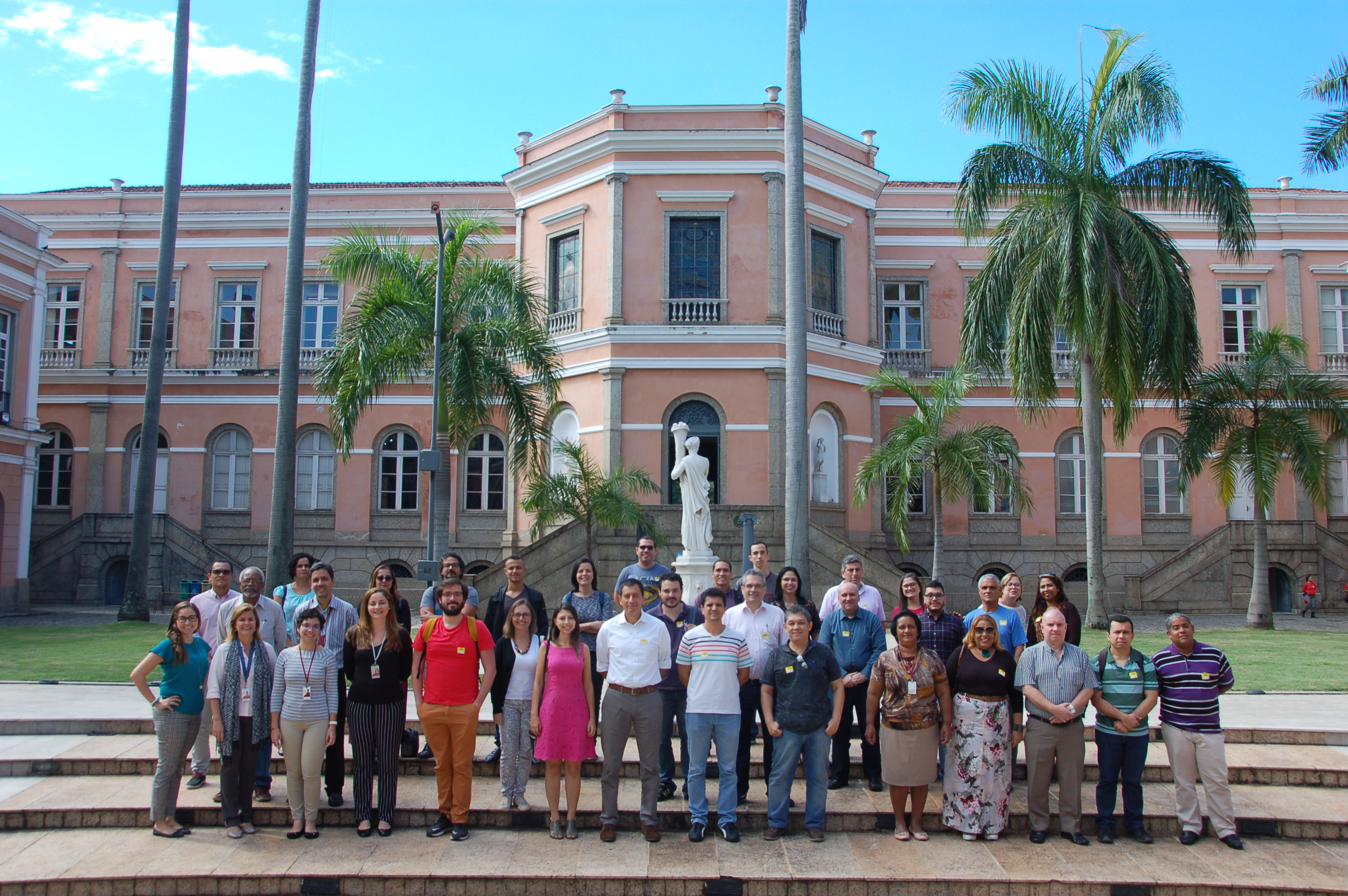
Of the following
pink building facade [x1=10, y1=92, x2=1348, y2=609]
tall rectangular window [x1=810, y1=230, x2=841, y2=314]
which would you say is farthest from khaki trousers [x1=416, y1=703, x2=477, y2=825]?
tall rectangular window [x1=810, y1=230, x2=841, y2=314]

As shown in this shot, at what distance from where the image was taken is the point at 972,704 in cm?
679

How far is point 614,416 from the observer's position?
21094 mm

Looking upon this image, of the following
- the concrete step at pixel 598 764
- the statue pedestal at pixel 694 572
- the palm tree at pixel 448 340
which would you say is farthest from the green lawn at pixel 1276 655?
the palm tree at pixel 448 340

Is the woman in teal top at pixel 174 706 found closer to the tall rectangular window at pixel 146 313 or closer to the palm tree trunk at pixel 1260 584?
the palm tree trunk at pixel 1260 584

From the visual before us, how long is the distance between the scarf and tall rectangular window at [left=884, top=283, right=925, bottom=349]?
21554 millimetres

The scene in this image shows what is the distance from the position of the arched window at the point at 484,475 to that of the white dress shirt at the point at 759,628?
18250mm

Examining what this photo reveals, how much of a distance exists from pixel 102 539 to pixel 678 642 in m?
22.8

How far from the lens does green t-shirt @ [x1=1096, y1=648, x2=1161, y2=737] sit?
679cm

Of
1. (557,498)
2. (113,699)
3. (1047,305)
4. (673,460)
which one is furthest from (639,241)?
(113,699)

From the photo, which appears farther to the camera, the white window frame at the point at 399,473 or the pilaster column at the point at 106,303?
the pilaster column at the point at 106,303

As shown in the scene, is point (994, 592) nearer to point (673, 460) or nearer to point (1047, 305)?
point (1047, 305)

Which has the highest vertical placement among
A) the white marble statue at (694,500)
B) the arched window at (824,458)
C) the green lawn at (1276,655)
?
the arched window at (824,458)

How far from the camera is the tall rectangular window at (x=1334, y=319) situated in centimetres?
2616

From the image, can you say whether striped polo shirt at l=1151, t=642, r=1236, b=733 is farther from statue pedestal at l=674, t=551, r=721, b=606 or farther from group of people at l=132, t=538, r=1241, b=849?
statue pedestal at l=674, t=551, r=721, b=606
